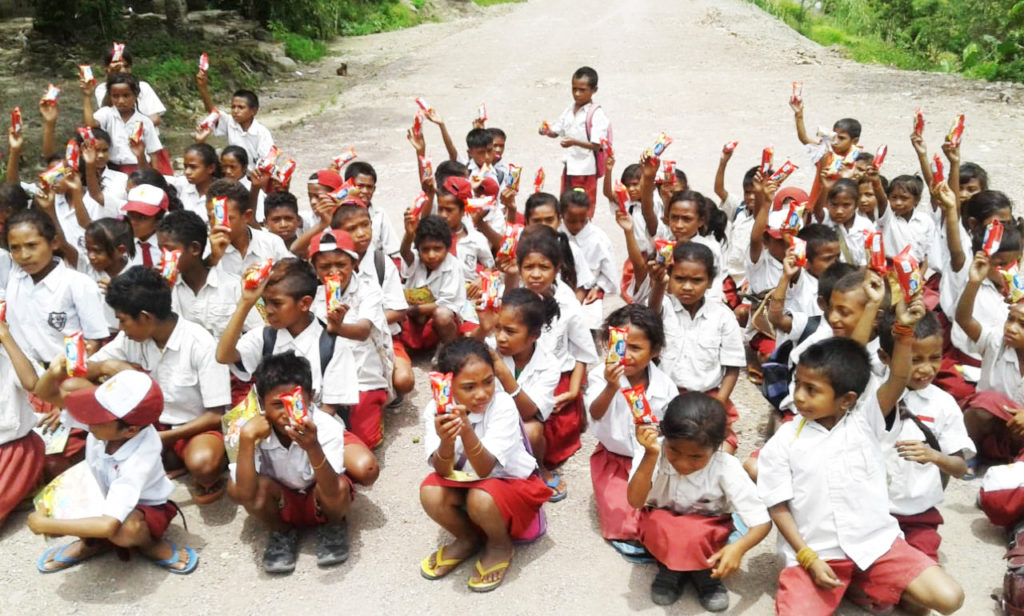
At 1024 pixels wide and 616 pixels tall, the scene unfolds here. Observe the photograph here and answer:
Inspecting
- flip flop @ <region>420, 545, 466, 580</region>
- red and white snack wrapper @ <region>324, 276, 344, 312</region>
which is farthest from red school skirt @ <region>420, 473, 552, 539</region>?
red and white snack wrapper @ <region>324, 276, 344, 312</region>

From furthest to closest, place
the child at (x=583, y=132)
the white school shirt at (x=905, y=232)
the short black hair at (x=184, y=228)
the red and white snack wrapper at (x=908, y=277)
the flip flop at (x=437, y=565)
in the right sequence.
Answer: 1. the child at (x=583, y=132)
2. the white school shirt at (x=905, y=232)
3. the short black hair at (x=184, y=228)
4. the flip flop at (x=437, y=565)
5. the red and white snack wrapper at (x=908, y=277)

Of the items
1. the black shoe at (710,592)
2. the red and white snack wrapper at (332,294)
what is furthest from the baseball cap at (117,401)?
the black shoe at (710,592)

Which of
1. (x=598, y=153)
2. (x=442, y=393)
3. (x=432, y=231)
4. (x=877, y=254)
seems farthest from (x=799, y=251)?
(x=598, y=153)

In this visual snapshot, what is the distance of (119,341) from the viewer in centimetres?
402

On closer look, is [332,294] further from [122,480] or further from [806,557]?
[806,557]

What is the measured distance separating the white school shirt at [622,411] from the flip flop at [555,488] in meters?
0.38

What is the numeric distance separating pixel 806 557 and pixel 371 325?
7.98 ft

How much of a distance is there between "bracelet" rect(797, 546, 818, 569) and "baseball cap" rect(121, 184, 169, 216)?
3.97 metres

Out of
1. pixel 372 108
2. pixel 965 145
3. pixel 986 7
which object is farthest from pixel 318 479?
pixel 986 7

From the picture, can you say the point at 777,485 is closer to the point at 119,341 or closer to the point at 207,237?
the point at 119,341

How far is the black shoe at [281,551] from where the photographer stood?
347cm

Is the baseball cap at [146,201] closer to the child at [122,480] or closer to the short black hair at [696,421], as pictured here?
the child at [122,480]

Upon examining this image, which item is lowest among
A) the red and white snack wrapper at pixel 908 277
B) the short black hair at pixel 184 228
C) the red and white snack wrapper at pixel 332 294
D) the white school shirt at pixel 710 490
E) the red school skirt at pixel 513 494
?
the red school skirt at pixel 513 494

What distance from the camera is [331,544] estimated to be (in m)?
3.57
